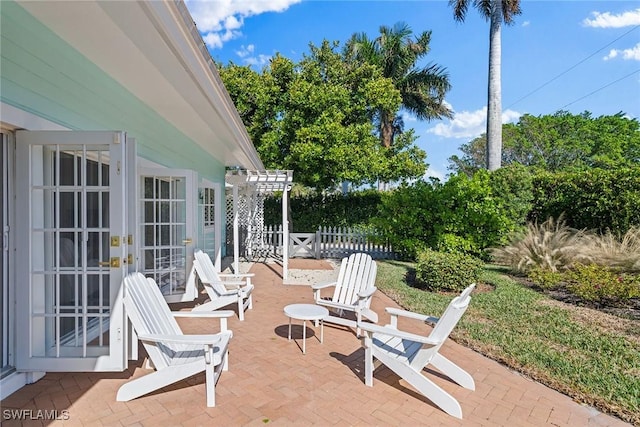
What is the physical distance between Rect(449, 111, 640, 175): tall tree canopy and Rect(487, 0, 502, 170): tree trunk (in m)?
12.3

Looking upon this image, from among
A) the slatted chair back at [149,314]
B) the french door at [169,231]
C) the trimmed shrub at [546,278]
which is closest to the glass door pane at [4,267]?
the slatted chair back at [149,314]

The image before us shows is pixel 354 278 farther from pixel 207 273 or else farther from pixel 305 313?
pixel 207 273

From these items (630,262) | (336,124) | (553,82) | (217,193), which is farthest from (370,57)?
(630,262)

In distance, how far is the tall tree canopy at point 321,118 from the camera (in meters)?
12.3

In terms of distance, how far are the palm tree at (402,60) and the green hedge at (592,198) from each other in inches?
348

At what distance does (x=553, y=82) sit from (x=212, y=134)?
20.9 meters

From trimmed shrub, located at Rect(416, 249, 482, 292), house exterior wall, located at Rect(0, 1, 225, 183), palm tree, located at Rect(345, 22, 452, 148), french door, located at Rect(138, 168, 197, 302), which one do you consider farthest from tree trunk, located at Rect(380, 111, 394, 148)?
house exterior wall, located at Rect(0, 1, 225, 183)

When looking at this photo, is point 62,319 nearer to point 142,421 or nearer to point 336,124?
point 142,421

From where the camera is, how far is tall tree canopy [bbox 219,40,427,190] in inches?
485

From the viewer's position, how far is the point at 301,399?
111 inches

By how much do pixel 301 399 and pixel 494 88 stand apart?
564 inches

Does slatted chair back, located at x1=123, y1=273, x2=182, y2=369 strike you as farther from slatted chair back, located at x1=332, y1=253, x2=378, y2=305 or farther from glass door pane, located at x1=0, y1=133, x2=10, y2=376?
slatted chair back, located at x1=332, y1=253, x2=378, y2=305

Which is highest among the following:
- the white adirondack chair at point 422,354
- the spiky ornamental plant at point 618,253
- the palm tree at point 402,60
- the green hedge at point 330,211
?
the palm tree at point 402,60

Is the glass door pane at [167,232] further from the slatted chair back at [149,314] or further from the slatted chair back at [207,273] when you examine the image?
the slatted chair back at [149,314]
